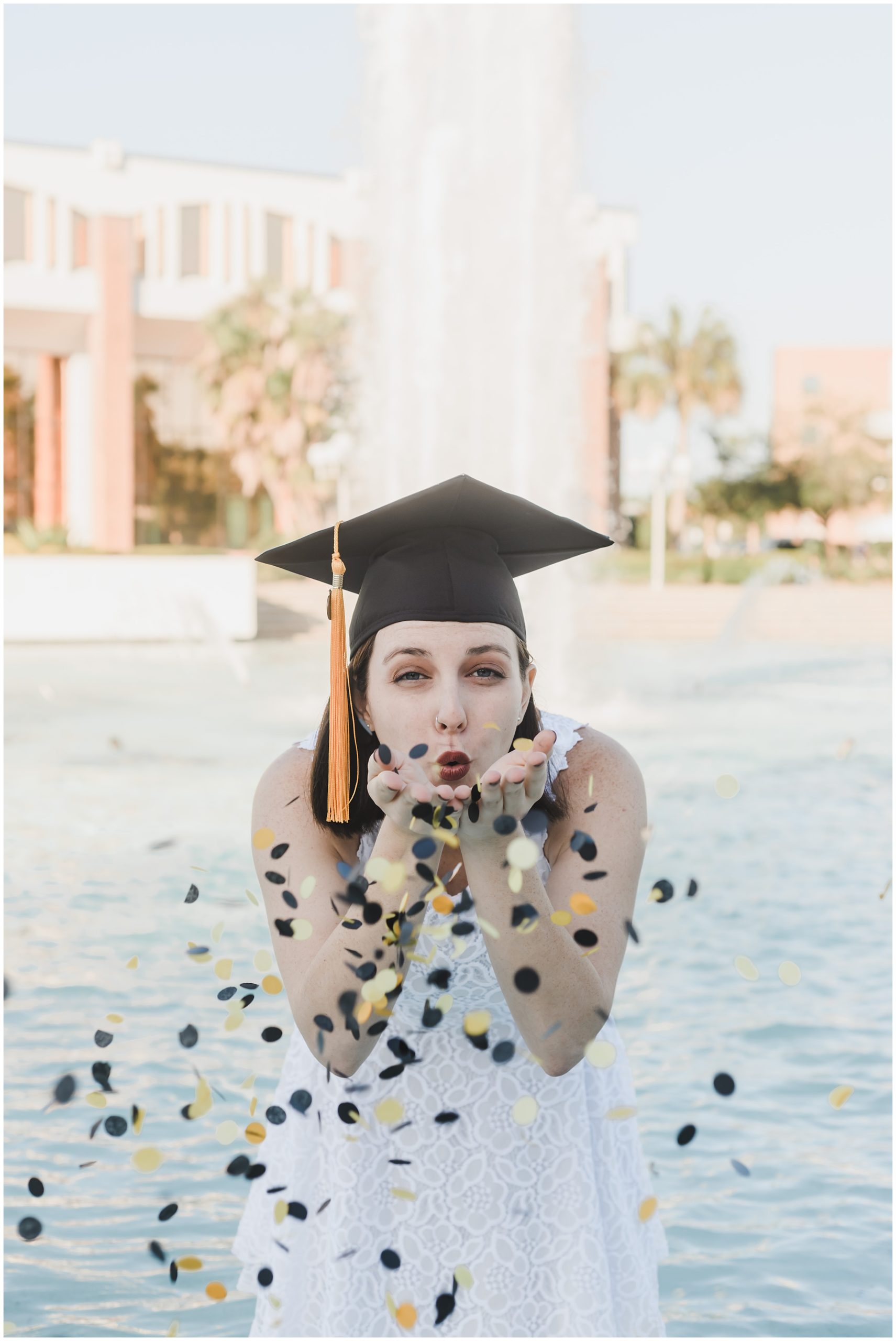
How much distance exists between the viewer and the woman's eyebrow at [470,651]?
2068mm

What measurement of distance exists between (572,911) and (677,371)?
147ft

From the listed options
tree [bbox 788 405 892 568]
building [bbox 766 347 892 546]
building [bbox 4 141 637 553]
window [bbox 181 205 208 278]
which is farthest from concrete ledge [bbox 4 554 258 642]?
building [bbox 766 347 892 546]

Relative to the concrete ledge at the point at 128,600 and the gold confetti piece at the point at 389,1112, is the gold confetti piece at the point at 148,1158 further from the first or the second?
the concrete ledge at the point at 128,600

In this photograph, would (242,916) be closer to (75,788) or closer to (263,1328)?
(75,788)

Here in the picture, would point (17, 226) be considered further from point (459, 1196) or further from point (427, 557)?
point (459, 1196)

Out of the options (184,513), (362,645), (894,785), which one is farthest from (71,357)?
(362,645)

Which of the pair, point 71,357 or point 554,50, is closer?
point 554,50

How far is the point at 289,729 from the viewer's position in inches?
518

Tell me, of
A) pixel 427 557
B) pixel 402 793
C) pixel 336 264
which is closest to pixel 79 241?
pixel 336 264

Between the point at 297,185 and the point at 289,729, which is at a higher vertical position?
the point at 297,185

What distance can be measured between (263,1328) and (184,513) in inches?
1623

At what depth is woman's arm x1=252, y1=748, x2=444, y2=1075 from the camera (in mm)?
1879

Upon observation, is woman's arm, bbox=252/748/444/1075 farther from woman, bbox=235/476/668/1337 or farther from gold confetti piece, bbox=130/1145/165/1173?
gold confetti piece, bbox=130/1145/165/1173

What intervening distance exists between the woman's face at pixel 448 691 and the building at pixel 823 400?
48.6 metres
